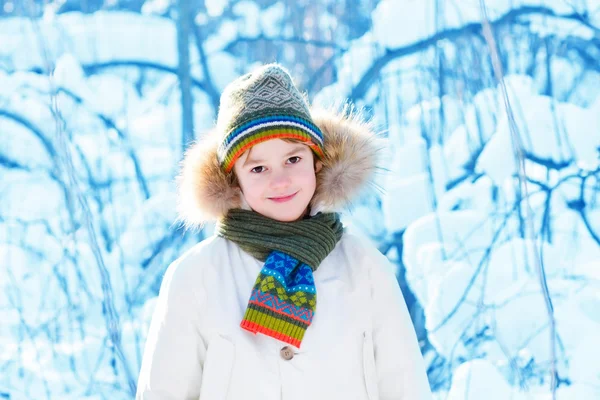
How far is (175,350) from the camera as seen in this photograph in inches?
63.3

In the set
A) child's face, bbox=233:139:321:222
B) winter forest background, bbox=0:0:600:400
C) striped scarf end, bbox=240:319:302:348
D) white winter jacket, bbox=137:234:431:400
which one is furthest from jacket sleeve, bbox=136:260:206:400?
winter forest background, bbox=0:0:600:400

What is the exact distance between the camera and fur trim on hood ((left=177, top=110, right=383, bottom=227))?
1.74 metres

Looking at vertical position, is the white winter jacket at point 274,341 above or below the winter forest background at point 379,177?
below

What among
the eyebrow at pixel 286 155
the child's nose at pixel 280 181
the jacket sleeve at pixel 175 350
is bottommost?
the jacket sleeve at pixel 175 350

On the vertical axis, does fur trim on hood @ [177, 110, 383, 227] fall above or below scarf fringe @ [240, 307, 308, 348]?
above

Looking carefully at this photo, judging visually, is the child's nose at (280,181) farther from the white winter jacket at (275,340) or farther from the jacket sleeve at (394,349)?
the jacket sleeve at (394,349)

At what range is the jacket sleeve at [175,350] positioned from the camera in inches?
62.9

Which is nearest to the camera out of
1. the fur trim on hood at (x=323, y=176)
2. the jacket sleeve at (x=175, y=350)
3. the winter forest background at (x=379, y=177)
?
the jacket sleeve at (x=175, y=350)

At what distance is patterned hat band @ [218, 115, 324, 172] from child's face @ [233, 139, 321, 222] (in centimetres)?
2

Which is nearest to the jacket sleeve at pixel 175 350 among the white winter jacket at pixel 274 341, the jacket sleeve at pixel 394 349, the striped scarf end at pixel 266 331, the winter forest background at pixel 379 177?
the white winter jacket at pixel 274 341

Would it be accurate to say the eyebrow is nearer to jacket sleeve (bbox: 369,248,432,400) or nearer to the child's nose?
the child's nose

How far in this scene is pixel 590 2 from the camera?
2.47m

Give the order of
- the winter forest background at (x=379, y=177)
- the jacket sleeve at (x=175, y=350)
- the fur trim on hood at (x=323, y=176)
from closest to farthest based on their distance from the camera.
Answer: the jacket sleeve at (x=175, y=350) < the fur trim on hood at (x=323, y=176) < the winter forest background at (x=379, y=177)

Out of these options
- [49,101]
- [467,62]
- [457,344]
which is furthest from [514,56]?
[49,101]
